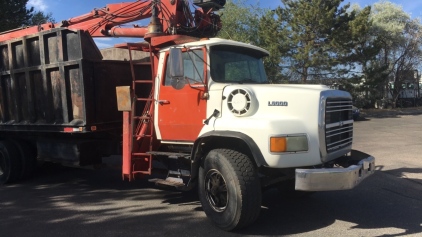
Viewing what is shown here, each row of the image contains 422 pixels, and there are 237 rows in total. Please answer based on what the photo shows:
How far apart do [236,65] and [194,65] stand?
69 cm

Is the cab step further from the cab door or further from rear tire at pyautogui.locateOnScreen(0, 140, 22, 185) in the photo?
rear tire at pyautogui.locateOnScreen(0, 140, 22, 185)

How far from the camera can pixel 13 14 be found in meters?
21.0

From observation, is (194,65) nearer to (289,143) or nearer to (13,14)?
(289,143)

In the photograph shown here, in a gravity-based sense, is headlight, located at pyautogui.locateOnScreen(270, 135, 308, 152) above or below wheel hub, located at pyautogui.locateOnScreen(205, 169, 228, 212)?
above

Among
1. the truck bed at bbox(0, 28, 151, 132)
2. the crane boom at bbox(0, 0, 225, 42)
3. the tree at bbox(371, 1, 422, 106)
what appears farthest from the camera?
the tree at bbox(371, 1, 422, 106)

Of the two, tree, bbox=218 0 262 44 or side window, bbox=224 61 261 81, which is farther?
tree, bbox=218 0 262 44

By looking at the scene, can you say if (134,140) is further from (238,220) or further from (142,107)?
(238,220)

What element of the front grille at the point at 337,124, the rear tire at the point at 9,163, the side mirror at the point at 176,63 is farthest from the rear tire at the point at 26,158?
the front grille at the point at 337,124

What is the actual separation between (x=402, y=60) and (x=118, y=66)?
3650cm

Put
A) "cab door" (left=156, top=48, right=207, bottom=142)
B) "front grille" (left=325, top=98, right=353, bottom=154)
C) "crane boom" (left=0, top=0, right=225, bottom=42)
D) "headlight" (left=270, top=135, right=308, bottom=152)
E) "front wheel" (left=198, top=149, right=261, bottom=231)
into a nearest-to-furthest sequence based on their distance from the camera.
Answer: "headlight" (left=270, top=135, right=308, bottom=152) → "front wheel" (left=198, top=149, right=261, bottom=231) → "front grille" (left=325, top=98, right=353, bottom=154) → "cab door" (left=156, top=48, right=207, bottom=142) → "crane boom" (left=0, top=0, right=225, bottom=42)

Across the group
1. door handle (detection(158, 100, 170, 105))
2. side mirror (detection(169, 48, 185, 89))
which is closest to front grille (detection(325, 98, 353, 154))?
side mirror (detection(169, 48, 185, 89))

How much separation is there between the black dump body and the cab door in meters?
1.15

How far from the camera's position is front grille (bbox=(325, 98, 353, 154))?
199 inches

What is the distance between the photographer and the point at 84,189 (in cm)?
770
